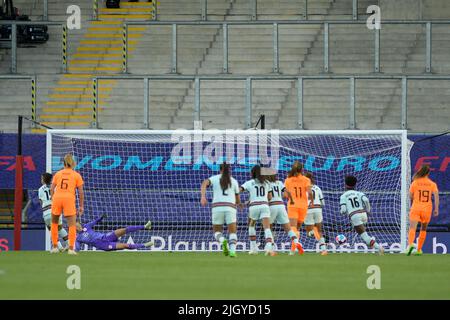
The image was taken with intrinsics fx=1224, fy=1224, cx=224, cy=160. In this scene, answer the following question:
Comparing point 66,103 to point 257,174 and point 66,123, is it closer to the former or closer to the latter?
point 66,123

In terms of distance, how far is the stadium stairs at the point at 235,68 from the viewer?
30.5 metres

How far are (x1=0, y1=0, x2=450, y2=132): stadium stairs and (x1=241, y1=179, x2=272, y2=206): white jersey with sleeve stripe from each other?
6796mm

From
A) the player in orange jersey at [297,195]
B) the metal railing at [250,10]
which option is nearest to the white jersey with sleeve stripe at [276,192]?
the player in orange jersey at [297,195]

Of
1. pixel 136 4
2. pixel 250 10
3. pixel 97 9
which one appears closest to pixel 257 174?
pixel 250 10

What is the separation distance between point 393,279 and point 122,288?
4.07 metres

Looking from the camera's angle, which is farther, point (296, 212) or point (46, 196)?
point (46, 196)

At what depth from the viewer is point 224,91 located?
101 feet

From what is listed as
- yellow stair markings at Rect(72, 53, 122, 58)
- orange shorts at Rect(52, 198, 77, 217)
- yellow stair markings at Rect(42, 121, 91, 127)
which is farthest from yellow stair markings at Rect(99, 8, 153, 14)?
orange shorts at Rect(52, 198, 77, 217)

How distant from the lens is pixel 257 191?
23.8 m

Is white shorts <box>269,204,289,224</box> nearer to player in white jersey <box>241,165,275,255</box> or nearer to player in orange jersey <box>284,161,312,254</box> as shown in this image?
player in orange jersey <box>284,161,312,254</box>

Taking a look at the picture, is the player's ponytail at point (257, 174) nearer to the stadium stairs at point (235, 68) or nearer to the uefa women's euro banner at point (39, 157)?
the uefa women's euro banner at point (39, 157)

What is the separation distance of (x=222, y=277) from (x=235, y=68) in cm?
1646

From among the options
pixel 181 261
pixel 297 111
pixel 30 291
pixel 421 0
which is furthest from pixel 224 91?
pixel 30 291

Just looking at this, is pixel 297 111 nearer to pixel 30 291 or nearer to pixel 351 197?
pixel 351 197
